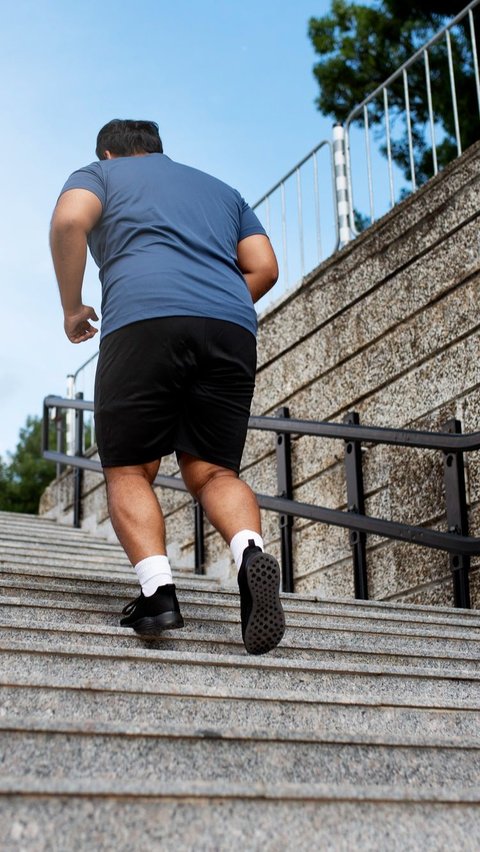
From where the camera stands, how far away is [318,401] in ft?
18.5

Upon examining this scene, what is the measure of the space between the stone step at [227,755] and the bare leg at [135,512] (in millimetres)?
803

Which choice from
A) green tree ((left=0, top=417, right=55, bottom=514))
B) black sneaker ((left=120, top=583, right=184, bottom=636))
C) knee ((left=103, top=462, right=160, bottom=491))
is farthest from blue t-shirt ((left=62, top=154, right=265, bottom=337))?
green tree ((left=0, top=417, right=55, bottom=514))

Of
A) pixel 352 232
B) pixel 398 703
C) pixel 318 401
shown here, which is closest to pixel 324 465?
pixel 318 401

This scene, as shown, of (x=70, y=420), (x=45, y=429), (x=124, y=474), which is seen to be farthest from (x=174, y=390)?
(x=70, y=420)

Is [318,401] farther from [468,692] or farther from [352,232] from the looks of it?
[468,692]

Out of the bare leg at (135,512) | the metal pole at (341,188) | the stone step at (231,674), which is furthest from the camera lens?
the metal pole at (341,188)

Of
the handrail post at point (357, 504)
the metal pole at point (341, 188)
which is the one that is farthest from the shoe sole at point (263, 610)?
the metal pole at point (341, 188)

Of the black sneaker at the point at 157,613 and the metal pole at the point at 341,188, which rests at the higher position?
the metal pole at the point at 341,188

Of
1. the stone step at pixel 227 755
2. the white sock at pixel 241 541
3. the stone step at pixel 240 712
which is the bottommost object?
the stone step at pixel 227 755

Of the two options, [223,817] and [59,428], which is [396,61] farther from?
[223,817]

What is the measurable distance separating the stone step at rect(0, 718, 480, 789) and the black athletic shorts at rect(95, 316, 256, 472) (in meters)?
1.03

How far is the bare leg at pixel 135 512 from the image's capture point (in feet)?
8.57

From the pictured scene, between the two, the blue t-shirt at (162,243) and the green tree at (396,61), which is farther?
the green tree at (396,61)

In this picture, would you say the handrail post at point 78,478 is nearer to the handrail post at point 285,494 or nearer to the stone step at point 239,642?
the handrail post at point 285,494
